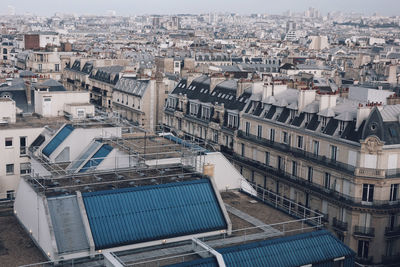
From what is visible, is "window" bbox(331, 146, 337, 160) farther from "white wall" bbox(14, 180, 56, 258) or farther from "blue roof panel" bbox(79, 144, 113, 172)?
"white wall" bbox(14, 180, 56, 258)

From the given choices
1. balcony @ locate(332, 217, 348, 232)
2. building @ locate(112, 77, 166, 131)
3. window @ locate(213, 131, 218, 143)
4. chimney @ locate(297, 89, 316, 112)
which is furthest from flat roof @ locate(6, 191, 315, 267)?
building @ locate(112, 77, 166, 131)

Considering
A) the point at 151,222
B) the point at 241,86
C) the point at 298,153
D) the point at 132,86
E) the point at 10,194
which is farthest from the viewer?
the point at 132,86

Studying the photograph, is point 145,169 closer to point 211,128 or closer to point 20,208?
point 20,208

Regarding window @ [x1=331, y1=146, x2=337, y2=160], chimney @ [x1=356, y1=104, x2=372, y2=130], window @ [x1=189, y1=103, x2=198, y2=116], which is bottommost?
window @ [x1=331, y1=146, x2=337, y2=160]

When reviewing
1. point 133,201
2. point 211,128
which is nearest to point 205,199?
point 133,201

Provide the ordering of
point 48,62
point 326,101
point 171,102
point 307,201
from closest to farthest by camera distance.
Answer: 1. point 307,201
2. point 326,101
3. point 171,102
4. point 48,62

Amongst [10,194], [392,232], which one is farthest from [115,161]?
[392,232]

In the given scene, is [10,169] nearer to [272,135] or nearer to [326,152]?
[272,135]
